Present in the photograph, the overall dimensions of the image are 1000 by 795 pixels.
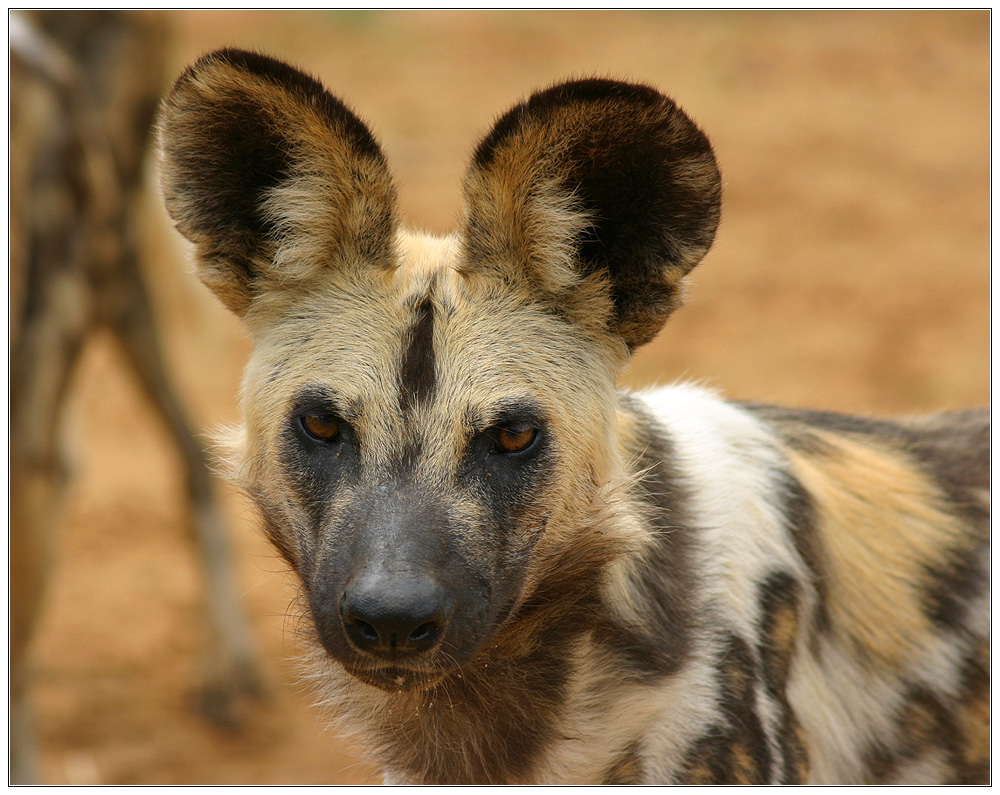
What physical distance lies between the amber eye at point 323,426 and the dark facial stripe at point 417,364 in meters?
0.15

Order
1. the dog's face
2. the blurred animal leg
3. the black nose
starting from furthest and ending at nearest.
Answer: the blurred animal leg → the dog's face → the black nose

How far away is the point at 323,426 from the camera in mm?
2244


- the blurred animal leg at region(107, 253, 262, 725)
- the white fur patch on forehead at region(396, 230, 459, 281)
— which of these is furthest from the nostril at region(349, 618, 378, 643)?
the blurred animal leg at region(107, 253, 262, 725)

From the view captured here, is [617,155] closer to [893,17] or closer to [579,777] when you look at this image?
[579,777]

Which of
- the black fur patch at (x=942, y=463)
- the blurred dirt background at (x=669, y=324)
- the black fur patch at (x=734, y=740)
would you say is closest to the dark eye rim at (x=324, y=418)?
the blurred dirt background at (x=669, y=324)

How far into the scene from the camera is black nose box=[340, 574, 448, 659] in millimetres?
1955

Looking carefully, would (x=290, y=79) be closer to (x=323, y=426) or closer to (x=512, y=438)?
(x=323, y=426)

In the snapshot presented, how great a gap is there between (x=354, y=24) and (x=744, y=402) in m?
11.6

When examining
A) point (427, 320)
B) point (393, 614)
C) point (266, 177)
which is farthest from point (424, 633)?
point (266, 177)

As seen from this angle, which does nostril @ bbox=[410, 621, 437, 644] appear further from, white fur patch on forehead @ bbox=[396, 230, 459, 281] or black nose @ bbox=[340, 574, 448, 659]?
white fur patch on forehead @ bbox=[396, 230, 459, 281]

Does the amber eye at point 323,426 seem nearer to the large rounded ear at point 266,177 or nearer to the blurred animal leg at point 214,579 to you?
the large rounded ear at point 266,177

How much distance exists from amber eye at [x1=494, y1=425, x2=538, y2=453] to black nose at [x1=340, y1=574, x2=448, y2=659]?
13.3 inches

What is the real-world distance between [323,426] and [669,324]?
21.4 feet

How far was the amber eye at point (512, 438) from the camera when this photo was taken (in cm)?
221
